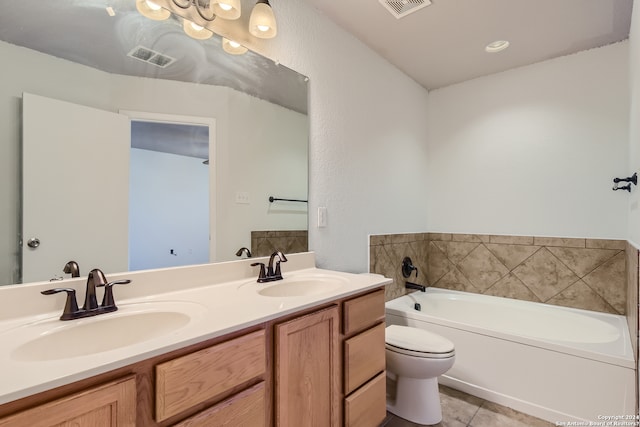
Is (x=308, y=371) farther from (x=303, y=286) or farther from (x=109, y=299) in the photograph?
(x=109, y=299)

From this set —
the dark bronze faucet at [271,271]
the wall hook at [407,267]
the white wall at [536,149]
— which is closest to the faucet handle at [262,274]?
the dark bronze faucet at [271,271]

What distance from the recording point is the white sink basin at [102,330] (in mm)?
853

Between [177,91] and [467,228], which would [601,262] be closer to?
[467,228]

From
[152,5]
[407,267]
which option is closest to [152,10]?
[152,5]

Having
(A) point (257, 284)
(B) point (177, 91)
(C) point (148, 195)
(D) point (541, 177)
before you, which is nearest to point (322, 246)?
(A) point (257, 284)

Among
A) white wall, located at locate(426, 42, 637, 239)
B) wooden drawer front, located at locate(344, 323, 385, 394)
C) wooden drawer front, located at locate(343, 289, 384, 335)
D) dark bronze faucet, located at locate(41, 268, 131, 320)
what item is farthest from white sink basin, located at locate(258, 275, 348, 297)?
white wall, located at locate(426, 42, 637, 239)

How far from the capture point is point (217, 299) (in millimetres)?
1204

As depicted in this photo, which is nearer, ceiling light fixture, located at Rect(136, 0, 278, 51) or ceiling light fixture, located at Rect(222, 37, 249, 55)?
ceiling light fixture, located at Rect(136, 0, 278, 51)

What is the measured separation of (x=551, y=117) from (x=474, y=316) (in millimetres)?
1734

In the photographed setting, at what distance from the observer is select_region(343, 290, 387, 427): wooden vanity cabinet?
1342 millimetres

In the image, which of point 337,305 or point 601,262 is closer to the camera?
point 337,305

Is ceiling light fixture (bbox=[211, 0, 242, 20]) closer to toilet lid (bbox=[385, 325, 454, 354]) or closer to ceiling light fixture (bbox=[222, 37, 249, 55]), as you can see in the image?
ceiling light fixture (bbox=[222, 37, 249, 55])

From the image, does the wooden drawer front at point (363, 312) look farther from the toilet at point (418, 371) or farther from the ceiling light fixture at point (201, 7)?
the ceiling light fixture at point (201, 7)

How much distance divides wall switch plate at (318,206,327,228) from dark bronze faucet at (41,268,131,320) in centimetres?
114
